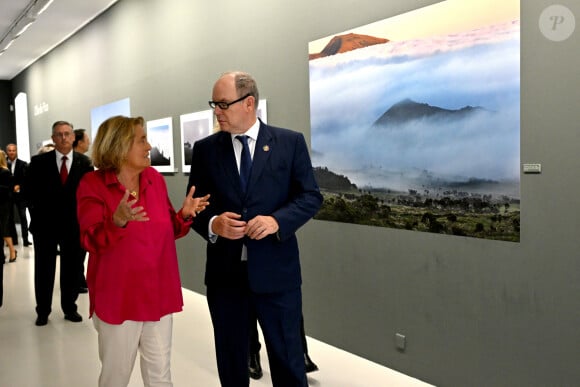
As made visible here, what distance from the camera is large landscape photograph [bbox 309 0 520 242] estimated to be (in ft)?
12.3

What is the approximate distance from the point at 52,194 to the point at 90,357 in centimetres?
200

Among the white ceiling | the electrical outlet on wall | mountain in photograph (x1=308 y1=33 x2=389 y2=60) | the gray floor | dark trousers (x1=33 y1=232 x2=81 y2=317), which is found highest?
the white ceiling

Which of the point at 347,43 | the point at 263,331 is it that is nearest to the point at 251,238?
the point at 263,331

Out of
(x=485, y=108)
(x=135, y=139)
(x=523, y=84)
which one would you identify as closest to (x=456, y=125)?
(x=485, y=108)

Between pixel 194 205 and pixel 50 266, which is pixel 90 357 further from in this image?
pixel 194 205

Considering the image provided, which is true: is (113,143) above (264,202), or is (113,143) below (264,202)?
above

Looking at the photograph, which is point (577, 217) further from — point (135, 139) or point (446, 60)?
point (135, 139)

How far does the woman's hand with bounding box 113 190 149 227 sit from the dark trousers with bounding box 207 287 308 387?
533 mm

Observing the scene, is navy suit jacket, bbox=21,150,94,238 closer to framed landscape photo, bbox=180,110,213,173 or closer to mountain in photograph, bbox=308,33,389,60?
framed landscape photo, bbox=180,110,213,173

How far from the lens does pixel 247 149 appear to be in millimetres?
3004

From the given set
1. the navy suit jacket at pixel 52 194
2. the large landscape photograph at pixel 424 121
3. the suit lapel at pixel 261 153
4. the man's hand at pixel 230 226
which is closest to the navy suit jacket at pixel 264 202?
the suit lapel at pixel 261 153

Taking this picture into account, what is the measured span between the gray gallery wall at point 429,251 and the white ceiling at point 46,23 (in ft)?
10.7

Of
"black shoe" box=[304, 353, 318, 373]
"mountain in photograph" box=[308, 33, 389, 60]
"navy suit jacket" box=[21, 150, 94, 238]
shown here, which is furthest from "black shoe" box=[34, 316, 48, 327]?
"mountain in photograph" box=[308, 33, 389, 60]

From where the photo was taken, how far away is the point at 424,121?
4.32 metres
